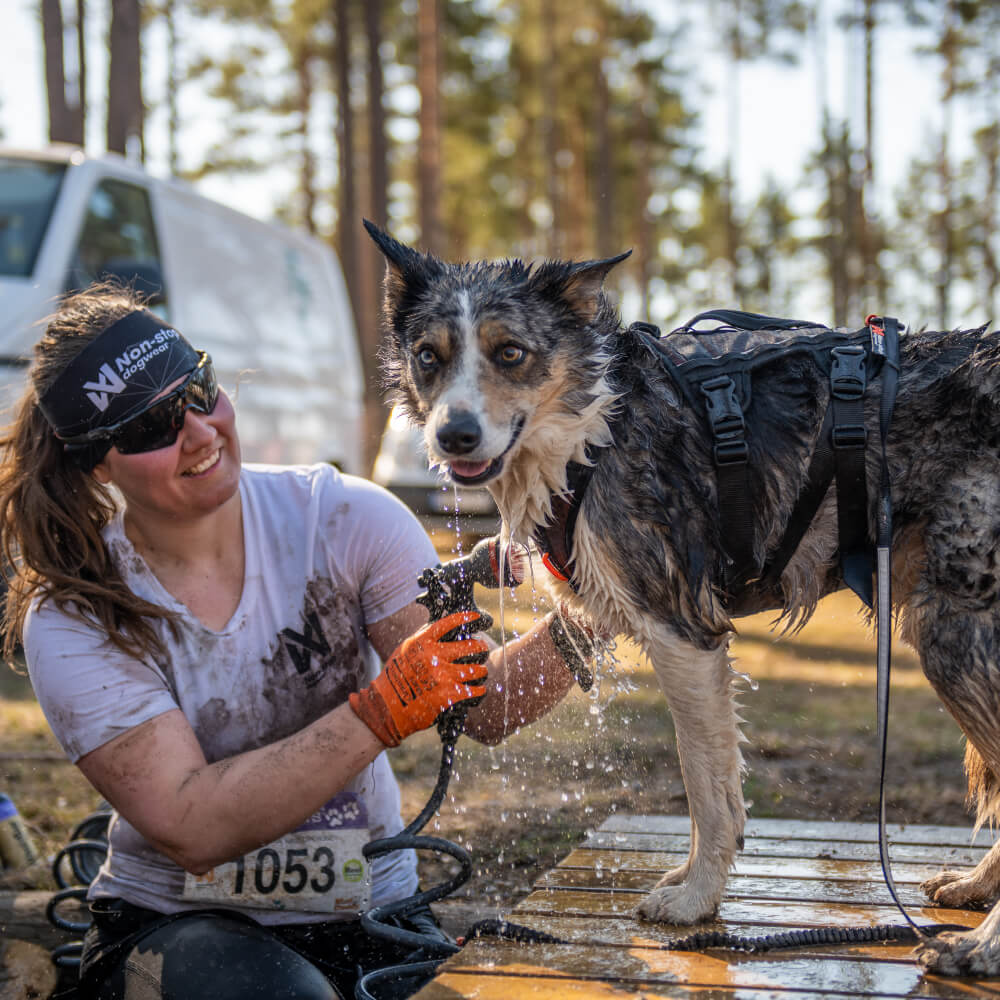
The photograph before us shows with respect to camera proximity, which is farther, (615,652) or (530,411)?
(615,652)

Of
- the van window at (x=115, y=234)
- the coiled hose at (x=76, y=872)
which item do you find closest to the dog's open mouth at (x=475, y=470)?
the coiled hose at (x=76, y=872)

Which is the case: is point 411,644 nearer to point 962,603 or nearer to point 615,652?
point 615,652

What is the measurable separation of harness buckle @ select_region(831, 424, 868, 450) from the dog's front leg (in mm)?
665

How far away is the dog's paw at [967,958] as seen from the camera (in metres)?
2.63

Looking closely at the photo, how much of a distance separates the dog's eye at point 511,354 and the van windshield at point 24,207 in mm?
5145

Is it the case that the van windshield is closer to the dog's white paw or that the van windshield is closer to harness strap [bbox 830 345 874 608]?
harness strap [bbox 830 345 874 608]

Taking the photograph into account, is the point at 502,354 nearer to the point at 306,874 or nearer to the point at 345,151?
the point at 306,874

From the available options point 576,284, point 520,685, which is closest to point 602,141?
point 576,284

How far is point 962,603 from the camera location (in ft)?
9.65

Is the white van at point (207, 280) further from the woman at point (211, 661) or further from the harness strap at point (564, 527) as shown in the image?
the harness strap at point (564, 527)

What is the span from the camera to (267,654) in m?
3.38

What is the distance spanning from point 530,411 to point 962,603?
50.4 inches

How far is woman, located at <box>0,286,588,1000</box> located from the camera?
9.74 ft

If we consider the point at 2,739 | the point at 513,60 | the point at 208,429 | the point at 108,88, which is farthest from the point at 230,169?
the point at 208,429
